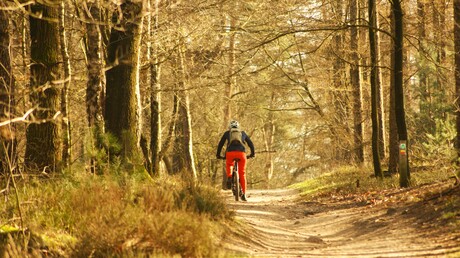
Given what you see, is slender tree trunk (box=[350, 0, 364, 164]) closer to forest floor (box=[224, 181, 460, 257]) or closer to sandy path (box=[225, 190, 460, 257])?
forest floor (box=[224, 181, 460, 257])

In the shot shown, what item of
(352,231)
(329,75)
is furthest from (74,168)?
(329,75)

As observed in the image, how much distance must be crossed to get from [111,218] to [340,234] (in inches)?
209

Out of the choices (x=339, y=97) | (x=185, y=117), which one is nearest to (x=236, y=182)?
(x=185, y=117)

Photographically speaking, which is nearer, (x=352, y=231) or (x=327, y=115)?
(x=352, y=231)

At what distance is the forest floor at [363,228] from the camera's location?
842cm

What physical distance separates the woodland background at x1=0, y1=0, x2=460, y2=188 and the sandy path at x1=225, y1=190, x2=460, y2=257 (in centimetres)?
171

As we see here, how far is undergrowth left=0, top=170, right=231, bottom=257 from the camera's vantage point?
6844mm

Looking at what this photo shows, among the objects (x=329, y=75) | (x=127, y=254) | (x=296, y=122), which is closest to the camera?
(x=127, y=254)

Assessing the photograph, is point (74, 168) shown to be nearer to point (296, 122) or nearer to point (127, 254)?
point (127, 254)

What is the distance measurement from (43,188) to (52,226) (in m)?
1.42

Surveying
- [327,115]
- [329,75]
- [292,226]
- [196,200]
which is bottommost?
[292,226]

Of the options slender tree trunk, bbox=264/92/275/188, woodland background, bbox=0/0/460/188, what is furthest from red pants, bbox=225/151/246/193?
slender tree trunk, bbox=264/92/275/188

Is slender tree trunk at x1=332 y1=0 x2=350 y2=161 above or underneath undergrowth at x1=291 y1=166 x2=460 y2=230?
above

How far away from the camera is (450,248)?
25.6 feet
